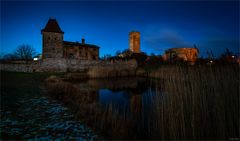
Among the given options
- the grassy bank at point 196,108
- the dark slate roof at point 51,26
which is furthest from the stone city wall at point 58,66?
the grassy bank at point 196,108

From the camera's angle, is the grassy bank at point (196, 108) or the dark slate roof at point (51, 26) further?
the dark slate roof at point (51, 26)

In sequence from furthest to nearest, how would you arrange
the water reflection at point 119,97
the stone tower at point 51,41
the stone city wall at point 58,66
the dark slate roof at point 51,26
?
the dark slate roof at point 51,26 → the stone tower at point 51,41 → the stone city wall at point 58,66 → the water reflection at point 119,97

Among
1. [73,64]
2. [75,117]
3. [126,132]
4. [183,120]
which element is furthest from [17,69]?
[183,120]

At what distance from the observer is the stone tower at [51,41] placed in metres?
27.8

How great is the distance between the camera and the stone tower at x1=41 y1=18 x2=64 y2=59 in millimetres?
27844

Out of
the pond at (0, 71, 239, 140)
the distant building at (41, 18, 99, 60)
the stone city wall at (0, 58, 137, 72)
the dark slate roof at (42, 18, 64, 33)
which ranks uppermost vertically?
the dark slate roof at (42, 18, 64, 33)

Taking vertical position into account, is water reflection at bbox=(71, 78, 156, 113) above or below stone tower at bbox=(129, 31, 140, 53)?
below

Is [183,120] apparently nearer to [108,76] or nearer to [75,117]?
[75,117]

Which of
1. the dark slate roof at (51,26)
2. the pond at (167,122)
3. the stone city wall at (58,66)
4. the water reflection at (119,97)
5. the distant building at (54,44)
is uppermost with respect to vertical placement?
the dark slate roof at (51,26)

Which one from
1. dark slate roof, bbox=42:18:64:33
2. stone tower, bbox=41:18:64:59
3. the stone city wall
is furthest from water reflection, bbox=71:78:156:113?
dark slate roof, bbox=42:18:64:33

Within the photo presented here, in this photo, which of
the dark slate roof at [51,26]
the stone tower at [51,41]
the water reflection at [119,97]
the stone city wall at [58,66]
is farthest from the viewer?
the dark slate roof at [51,26]

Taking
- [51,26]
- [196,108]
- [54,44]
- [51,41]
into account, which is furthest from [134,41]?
[196,108]

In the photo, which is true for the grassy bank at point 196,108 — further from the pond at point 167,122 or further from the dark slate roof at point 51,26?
the dark slate roof at point 51,26

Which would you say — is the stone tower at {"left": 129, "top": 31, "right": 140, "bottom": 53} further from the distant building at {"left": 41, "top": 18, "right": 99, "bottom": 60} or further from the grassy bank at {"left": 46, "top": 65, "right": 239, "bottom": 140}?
the grassy bank at {"left": 46, "top": 65, "right": 239, "bottom": 140}
